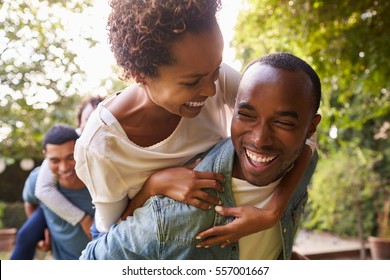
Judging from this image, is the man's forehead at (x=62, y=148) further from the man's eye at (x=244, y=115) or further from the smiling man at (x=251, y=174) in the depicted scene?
the man's eye at (x=244, y=115)

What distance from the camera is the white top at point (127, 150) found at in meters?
0.80

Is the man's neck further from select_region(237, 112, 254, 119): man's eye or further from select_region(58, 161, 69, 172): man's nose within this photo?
select_region(237, 112, 254, 119): man's eye

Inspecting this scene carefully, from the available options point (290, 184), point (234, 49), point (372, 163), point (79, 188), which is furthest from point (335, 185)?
point (290, 184)

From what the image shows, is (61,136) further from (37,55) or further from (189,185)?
(189,185)

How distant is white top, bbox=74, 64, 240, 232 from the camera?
0.80 m

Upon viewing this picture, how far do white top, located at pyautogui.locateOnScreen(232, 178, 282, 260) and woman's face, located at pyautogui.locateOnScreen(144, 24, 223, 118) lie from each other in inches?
6.0

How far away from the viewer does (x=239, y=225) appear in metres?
0.78

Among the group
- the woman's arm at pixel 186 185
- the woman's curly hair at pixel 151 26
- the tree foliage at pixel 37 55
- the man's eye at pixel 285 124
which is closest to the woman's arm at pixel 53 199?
the tree foliage at pixel 37 55

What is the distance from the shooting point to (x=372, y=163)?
138 inches

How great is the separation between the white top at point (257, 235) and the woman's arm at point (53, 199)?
59 cm

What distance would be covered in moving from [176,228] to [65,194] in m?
0.66

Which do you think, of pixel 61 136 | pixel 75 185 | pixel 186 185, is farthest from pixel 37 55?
pixel 186 185

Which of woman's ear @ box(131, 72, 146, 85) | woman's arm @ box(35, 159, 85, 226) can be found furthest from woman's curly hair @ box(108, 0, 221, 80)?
woman's arm @ box(35, 159, 85, 226)

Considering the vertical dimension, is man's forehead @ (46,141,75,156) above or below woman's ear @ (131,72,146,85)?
below
